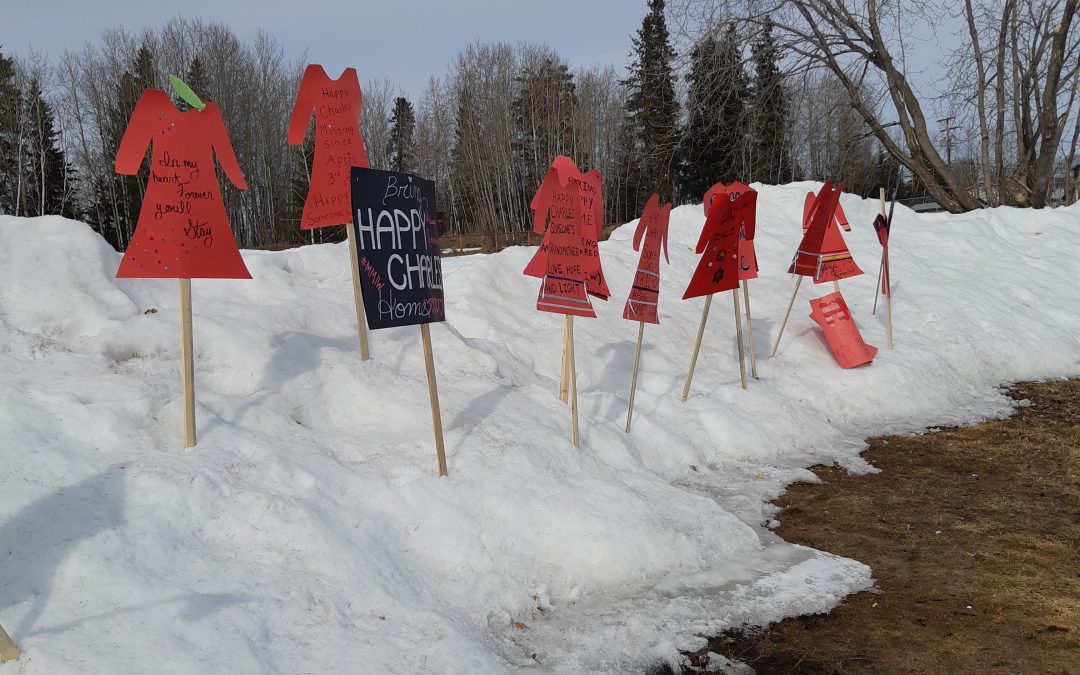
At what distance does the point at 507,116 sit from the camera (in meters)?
37.1

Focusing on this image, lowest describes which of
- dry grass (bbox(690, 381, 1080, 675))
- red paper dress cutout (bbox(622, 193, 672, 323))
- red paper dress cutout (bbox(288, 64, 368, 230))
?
dry grass (bbox(690, 381, 1080, 675))

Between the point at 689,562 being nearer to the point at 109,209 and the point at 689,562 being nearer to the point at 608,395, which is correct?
the point at 608,395

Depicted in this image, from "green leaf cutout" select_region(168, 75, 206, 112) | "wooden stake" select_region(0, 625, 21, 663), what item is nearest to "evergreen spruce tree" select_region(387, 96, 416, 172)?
"green leaf cutout" select_region(168, 75, 206, 112)

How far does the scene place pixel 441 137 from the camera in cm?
4116

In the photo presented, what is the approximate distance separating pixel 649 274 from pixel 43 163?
2981 cm

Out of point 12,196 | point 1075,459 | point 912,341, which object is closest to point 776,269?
point 912,341

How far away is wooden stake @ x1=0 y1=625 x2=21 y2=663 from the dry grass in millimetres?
2752

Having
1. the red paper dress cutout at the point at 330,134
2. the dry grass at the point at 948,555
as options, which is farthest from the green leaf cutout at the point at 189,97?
the dry grass at the point at 948,555

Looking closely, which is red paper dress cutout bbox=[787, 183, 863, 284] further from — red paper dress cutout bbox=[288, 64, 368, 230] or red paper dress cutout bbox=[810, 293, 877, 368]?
red paper dress cutout bbox=[288, 64, 368, 230]


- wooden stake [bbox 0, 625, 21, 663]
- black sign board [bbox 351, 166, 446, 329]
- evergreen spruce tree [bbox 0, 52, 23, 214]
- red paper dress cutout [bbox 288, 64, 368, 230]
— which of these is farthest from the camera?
evergreen spruce tree [bbox 0, 52, 23, 214]

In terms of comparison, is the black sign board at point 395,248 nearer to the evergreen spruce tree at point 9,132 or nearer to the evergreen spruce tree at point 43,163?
the evergreen spruce tree at point 43,163

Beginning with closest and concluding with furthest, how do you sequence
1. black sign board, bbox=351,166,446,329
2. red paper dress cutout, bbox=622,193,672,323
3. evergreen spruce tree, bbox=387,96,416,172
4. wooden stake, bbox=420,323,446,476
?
black sign board, bbox=351,166,446,329
wooden stake, bbox=420,323,446,476
red paper dress cutout, bbox=622,193,672,323
evergreen spruce tree, bbox=387,96,416,172

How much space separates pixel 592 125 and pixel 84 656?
38.3m

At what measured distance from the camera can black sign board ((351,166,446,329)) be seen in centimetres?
407
